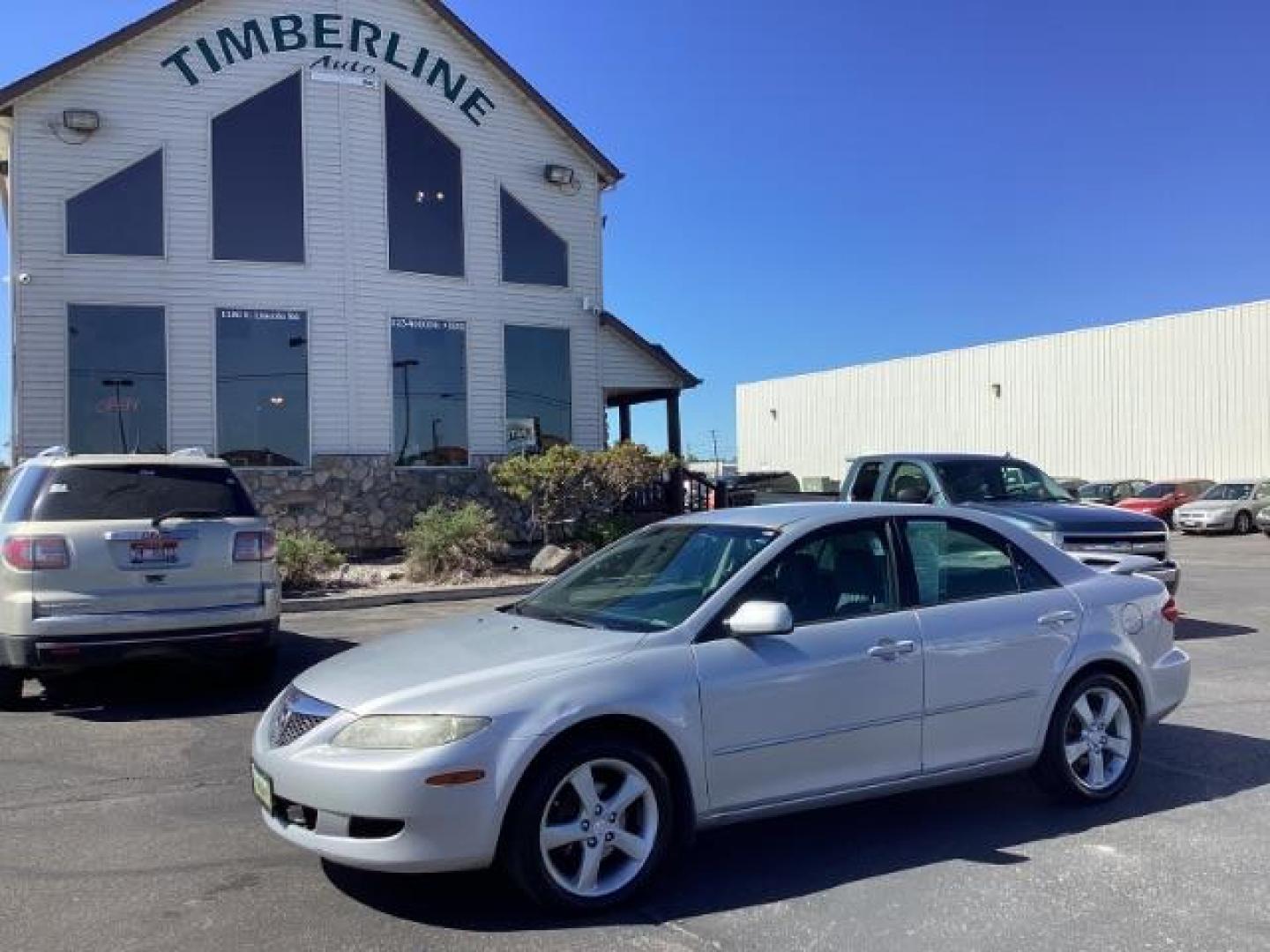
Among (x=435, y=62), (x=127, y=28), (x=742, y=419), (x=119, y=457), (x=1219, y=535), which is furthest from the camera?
(x=742, y=419)

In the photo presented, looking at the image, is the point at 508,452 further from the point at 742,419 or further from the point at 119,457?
the point at 742,419

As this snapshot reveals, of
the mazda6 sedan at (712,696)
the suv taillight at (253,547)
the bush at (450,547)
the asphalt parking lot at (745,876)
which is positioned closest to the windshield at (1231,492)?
the bush at (450,547)

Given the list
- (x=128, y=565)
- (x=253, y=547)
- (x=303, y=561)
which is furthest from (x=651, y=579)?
(x=303, y=561)

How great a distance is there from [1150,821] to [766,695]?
Answer: 2084 millimetres

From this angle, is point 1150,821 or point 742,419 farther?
point 742,419

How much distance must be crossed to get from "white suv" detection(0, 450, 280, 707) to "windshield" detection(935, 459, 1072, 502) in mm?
6664

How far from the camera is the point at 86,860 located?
4.86 meters

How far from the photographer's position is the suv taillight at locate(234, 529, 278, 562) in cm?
804

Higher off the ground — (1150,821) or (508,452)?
(508,452)

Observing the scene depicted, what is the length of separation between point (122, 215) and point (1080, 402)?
3517 cm

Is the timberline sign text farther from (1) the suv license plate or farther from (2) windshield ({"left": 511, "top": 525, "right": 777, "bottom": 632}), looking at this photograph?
(1) the suv license plate

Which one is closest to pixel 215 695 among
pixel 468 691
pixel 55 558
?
pixel 55 558

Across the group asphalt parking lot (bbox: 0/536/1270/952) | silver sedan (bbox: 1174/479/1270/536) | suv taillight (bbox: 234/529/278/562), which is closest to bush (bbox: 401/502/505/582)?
suv taillight (bbox: 234/529/278/562)

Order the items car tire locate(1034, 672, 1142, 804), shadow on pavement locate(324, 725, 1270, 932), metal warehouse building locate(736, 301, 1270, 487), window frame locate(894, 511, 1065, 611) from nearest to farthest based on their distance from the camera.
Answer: shadow on pavement locate(324, 725, 1270, 932) < window frame locate(894, 511, 1065, 611) < car tire locate(1034, 672, 1142, 804) < metal warehouse building locate(736, 301, 1270, 487)
